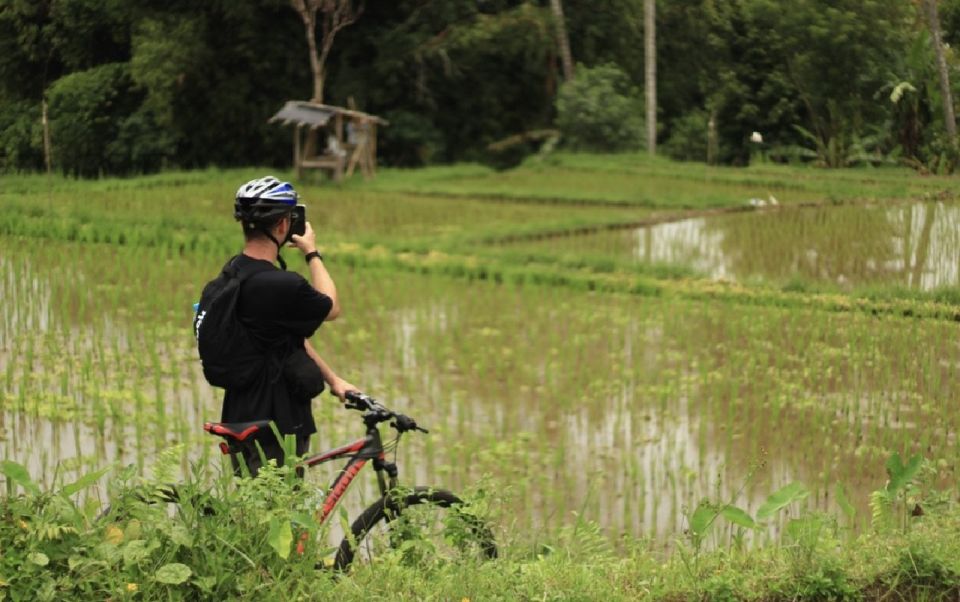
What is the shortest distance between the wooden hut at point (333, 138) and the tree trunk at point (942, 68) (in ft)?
20.7

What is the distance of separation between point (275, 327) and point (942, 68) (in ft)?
16.6

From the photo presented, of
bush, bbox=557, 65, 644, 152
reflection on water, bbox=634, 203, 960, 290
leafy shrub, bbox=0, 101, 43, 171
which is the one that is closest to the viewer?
leafy shrub, bbox=0, 101, 43, 171

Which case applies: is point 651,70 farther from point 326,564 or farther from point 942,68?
point 326,564

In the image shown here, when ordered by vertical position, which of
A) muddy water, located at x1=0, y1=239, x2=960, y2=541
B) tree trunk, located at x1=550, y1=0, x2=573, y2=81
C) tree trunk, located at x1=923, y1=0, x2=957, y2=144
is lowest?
muddy water, located at x1=0, y1=239, x2=960, y2=541

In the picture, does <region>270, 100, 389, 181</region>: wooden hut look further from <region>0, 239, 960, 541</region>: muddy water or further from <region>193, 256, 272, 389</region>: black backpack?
<region>193, 256, 272, 389</region>: black backpack

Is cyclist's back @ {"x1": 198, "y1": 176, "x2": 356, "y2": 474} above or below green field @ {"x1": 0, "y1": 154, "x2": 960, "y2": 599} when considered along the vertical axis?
above

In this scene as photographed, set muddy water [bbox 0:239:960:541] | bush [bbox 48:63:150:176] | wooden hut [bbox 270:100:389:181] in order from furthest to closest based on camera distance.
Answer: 1. wooden hut [bbox 270:100:389:181]
2. bush [bbox 48:63:150:176]
3. muddy water [bbox 0:239:960:541]

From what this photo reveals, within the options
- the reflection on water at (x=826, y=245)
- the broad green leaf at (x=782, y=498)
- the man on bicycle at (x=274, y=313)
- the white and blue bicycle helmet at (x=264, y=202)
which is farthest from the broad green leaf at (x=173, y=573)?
the reflection on water at (x=826, y=245)

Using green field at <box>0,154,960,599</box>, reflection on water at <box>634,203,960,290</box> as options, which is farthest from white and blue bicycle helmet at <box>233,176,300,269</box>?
reflection on water at <box>634,203,960,290</box>

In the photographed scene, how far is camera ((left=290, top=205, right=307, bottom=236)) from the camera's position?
3.19 metres

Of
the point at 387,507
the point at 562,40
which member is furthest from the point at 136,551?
the point at 562,40

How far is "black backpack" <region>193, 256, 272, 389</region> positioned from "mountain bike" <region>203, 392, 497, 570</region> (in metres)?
0.10

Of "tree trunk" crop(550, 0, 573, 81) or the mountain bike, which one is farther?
"tree trunk" crop(550, 0, 573, 81)

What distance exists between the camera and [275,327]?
3.19 meters
